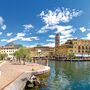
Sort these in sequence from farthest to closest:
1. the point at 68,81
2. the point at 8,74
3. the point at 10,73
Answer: the point at 68,81
the point at 10,73
the point at 8,74

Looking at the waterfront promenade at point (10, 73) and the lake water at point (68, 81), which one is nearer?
the waterfront promenade at point (10, 73)

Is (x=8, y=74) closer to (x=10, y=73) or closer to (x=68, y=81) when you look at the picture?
(x=10, y=73)

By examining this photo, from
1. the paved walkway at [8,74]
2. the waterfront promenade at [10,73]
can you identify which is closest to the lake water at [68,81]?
the waterfront promenade at [10,73]

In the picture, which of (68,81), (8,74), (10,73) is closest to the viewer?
(8,74)

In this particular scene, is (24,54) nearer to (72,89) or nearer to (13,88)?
(72,89)

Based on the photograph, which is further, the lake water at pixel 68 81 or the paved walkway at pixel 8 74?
the lake water at pixel 68 81

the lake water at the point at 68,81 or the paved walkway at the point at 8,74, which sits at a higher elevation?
the paved walkway at the point at 8,74

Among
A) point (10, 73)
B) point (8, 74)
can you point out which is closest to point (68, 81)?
point (10, 73)

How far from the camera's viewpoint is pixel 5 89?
30797 mm

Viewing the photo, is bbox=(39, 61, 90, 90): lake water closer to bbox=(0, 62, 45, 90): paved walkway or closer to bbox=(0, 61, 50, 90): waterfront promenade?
bbox=(0, 61, 50, 90): waterfront promenade

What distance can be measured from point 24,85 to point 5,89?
1137 cm

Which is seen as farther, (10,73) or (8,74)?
(10,73)

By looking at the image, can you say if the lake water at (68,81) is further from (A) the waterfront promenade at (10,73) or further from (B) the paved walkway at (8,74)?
(B) the paved walkway at (8,74)

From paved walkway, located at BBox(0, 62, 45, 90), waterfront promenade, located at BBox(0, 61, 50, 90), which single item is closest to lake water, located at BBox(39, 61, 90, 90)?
waterfront promenade, located at BBox(0, 61, 50, 90)
